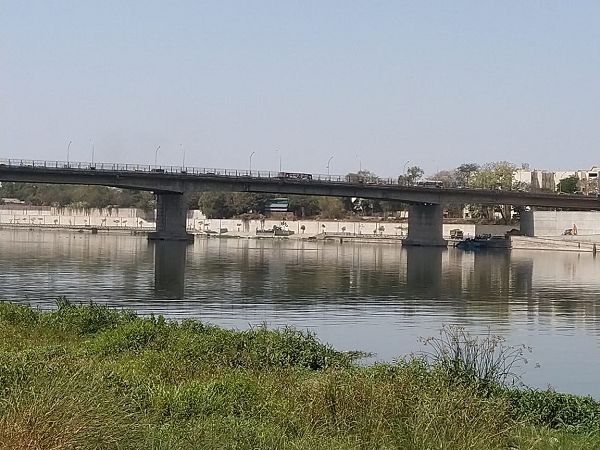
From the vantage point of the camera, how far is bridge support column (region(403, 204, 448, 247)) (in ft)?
340

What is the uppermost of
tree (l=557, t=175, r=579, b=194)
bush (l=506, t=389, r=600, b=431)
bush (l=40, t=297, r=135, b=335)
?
tree (l=557, t=175, r=579, b=194)

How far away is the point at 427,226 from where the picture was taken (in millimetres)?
104250

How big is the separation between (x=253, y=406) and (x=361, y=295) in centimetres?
3029

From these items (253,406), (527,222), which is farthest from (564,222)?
(253,406)

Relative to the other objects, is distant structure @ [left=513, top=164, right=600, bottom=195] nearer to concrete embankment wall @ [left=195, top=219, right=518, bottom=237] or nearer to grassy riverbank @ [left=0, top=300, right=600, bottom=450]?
concrete embankment wall @ [left=195, top=219, right=518, bottom=237]

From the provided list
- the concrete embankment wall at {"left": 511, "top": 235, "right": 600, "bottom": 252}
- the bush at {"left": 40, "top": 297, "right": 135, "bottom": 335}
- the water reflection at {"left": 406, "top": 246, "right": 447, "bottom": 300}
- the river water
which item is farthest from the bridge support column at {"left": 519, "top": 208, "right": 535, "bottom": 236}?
the bush at {"left": 40, "top": 297, "right": 135, "bottom": 335}

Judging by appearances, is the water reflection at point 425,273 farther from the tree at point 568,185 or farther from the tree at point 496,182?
the tree at point 568,185

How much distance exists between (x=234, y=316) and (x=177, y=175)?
2492 inches

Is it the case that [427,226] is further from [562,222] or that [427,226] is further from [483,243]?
[562,222]

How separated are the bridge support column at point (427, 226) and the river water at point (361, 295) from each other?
28952mm

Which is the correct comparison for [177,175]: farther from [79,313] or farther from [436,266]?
[79,313]

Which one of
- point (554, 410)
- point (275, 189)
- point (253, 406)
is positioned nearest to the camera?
point (253, 406)

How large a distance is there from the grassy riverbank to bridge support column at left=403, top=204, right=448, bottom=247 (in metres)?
85.5

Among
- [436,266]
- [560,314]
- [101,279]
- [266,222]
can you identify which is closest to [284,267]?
[436,266]
